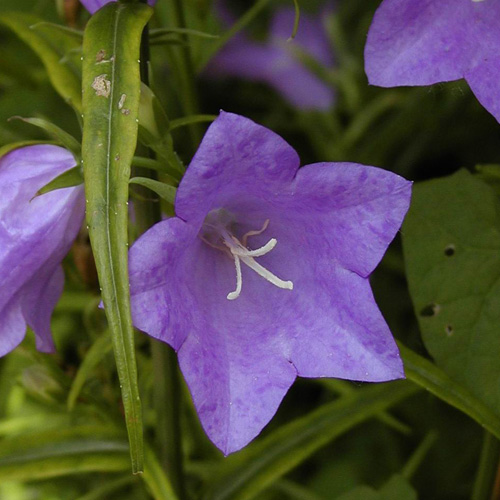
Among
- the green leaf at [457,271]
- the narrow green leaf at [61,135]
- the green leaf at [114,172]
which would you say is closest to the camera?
the green leaf at [114,172]

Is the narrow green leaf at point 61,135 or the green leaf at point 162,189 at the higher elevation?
the narrow green leaf at point 61,135

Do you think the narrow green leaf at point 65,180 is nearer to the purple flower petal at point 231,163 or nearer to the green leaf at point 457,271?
the purple flower petal at point 231,163

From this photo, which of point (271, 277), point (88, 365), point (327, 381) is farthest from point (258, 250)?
point (327, 381)

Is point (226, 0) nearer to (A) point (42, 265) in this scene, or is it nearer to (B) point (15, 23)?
(B) point (15, 23)

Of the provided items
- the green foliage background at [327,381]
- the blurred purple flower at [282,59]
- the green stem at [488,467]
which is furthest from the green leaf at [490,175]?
the blurred purple flower at [282,59]

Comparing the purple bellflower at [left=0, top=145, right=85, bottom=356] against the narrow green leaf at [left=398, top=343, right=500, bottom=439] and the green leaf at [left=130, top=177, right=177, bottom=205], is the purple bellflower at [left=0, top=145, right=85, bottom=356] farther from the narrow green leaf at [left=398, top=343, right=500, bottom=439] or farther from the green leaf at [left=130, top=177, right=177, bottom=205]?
the narrow green leaf at [left=398, top=343, right=500, bottom=439]

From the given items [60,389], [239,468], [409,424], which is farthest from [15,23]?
[409,424]
